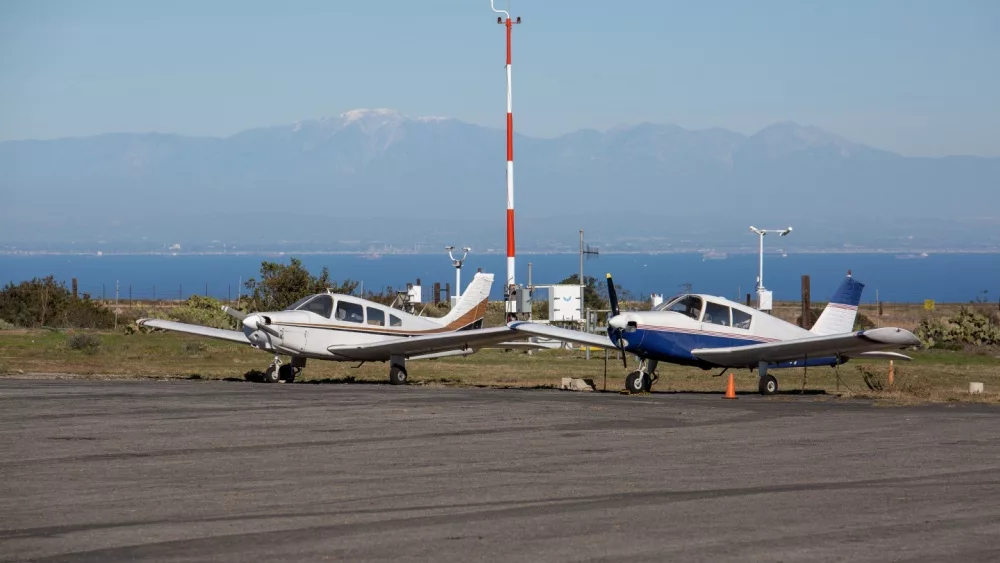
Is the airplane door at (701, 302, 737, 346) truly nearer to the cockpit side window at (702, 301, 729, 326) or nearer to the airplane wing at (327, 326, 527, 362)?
the cockpit side window at (702, 301, 729, 326)

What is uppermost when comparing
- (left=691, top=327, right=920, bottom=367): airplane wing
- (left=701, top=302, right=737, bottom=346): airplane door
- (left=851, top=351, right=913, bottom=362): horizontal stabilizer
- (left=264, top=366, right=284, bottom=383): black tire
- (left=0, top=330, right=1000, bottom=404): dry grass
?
(left=701, top=302, right=737, bottom=346): airplane door

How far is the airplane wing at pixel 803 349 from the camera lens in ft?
85.6

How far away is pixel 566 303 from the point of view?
37.7 metres

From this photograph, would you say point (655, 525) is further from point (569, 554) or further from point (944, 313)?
point (944, 313)

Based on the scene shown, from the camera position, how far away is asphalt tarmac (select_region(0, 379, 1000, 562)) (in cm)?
963

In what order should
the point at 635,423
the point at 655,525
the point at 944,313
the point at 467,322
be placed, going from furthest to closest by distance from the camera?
the point at 944,313, the point at 467,322, the point at 635,423, the point at 655,525

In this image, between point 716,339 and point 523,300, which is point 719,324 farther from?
point 523,300

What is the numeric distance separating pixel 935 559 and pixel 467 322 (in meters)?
23.2

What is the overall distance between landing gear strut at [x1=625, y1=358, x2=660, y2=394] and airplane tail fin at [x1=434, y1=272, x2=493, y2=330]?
5692mm

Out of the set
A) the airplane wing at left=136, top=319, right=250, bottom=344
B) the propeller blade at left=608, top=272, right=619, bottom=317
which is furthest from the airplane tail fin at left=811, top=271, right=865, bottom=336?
the airplane wing at left=136, top=319, right=250, bottom=344

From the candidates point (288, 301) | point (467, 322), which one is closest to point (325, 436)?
point (467, 322)

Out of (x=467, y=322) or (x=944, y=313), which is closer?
(x=467, y=322)

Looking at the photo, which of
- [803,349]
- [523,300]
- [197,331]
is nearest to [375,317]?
[197,331]

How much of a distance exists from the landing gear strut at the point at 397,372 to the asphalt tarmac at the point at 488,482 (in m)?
6.80
